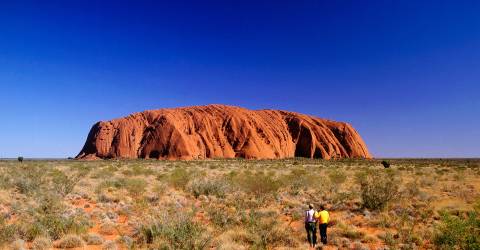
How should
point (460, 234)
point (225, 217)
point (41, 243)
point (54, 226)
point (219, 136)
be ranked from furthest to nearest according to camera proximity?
point (219, 136), point (225, 217), point (54, 226), point (41, 243), point (460, 234)

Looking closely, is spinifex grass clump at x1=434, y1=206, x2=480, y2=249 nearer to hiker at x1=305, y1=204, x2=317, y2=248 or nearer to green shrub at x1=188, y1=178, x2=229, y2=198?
hiker at x1=305, y1=204, x2=317, y2=248

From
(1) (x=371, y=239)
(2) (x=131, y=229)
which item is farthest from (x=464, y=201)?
(2) (x=131, y=229)

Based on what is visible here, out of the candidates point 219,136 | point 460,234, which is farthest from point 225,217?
point 219,136

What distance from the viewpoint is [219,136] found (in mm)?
80375

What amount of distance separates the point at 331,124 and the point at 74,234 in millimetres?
87682

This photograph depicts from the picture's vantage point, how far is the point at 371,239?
10.8 metres

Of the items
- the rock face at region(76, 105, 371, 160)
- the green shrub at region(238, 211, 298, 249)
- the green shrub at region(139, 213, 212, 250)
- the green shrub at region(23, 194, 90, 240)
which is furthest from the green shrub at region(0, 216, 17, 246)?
the rock face at region(76, 105, 371, 160)

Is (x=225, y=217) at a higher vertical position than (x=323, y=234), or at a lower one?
higher

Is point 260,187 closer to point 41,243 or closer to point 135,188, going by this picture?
point 135,188

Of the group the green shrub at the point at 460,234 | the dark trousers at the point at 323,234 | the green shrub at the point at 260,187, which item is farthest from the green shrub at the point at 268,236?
the green shrub at the point at 260,187

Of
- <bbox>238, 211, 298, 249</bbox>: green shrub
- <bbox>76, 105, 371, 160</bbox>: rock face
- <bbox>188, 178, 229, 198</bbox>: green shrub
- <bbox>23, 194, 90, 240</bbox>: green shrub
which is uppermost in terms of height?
<bbox>76, 105, 371, 160</bbox>: rock face

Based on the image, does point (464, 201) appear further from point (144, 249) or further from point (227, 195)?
point (144, 249)

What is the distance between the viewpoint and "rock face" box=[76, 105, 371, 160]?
245 feet

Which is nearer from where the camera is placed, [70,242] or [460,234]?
[460,234]
